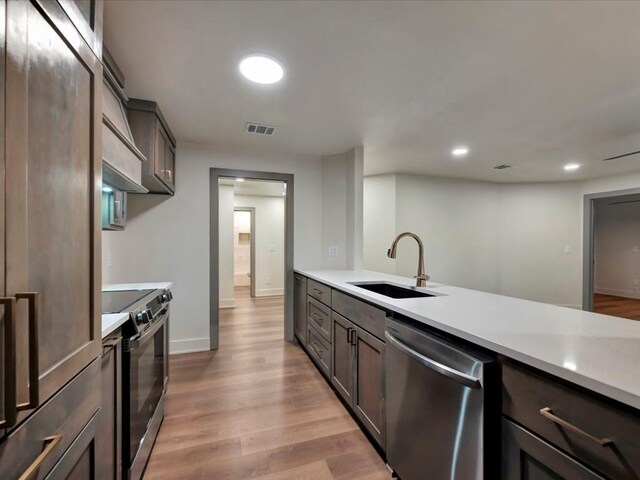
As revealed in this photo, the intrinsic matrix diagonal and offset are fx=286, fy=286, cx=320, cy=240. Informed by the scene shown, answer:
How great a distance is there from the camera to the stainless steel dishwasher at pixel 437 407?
0.96 meters

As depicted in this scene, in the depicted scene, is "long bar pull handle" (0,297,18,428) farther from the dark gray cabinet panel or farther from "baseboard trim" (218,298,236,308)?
"baseboard trim" (218,298,236,308)

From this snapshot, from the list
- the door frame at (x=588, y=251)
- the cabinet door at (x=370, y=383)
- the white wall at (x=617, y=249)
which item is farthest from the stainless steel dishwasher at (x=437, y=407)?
the white wall at (x=617, y=249)

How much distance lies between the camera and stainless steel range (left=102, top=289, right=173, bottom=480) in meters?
1.28

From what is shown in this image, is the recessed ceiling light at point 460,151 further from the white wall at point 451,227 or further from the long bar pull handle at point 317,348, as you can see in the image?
the long bar pull handle at point 317,348

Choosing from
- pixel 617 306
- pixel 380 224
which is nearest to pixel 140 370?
pixel 380 224

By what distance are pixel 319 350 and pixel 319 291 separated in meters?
0.55

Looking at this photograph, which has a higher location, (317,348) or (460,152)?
(460,152)

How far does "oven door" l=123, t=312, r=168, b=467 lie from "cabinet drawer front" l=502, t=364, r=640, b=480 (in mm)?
1511

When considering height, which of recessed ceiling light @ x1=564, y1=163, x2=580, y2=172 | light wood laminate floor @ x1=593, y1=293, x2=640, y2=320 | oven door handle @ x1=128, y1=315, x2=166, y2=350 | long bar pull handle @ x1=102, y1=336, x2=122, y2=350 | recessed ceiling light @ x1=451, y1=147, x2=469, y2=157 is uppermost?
recessed ceiling light @ x1=451, y1=147, x2=469, y2=157

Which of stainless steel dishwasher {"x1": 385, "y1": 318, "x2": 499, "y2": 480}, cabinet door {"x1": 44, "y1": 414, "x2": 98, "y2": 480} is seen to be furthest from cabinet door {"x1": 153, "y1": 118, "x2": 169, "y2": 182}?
stainless steel dishwasher {"x1": 385, "y1": 318, "x2": 499, "y2": 480}

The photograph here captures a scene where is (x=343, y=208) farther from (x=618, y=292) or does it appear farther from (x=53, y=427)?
(x=618, y=292)

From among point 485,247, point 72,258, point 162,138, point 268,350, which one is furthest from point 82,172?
point 485,247

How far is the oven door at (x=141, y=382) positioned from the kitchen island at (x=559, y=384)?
4.29 ft

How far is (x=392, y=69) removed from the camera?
180 cm
